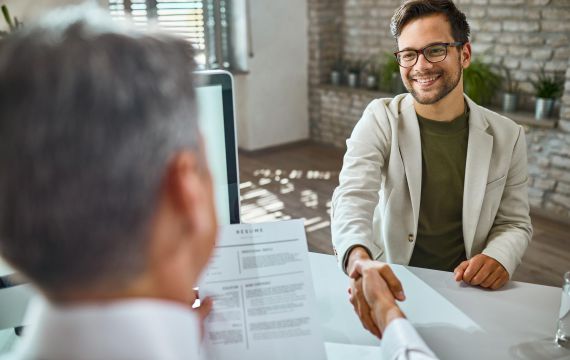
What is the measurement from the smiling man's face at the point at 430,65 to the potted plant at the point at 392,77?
3119 mm

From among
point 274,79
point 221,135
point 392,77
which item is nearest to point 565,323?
point 221,135

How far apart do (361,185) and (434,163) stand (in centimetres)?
26

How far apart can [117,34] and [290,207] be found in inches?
139

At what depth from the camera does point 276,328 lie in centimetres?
89

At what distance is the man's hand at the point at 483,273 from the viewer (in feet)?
4.00

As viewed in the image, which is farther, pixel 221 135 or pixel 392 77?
pixel 392 77

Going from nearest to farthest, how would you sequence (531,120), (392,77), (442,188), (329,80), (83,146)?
(83,146) < (442,188) < (531,120) < (392,77) < (329,80)

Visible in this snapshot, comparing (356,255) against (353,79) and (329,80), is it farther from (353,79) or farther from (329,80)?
(329,80)

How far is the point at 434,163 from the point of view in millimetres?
1571

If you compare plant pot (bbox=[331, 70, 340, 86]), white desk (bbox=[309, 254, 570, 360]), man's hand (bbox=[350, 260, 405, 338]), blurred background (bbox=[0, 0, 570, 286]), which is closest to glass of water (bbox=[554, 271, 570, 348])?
white desk (bbox=[309, 254, 570, 360])

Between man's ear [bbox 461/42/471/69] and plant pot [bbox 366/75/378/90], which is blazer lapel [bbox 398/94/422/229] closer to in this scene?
man's ear [bbox 461/42/471/69]

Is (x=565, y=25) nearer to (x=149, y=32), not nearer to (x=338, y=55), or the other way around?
(x=338, y=55)

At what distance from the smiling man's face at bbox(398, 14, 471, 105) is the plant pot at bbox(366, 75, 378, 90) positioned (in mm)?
3548

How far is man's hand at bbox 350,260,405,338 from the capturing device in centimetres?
90
